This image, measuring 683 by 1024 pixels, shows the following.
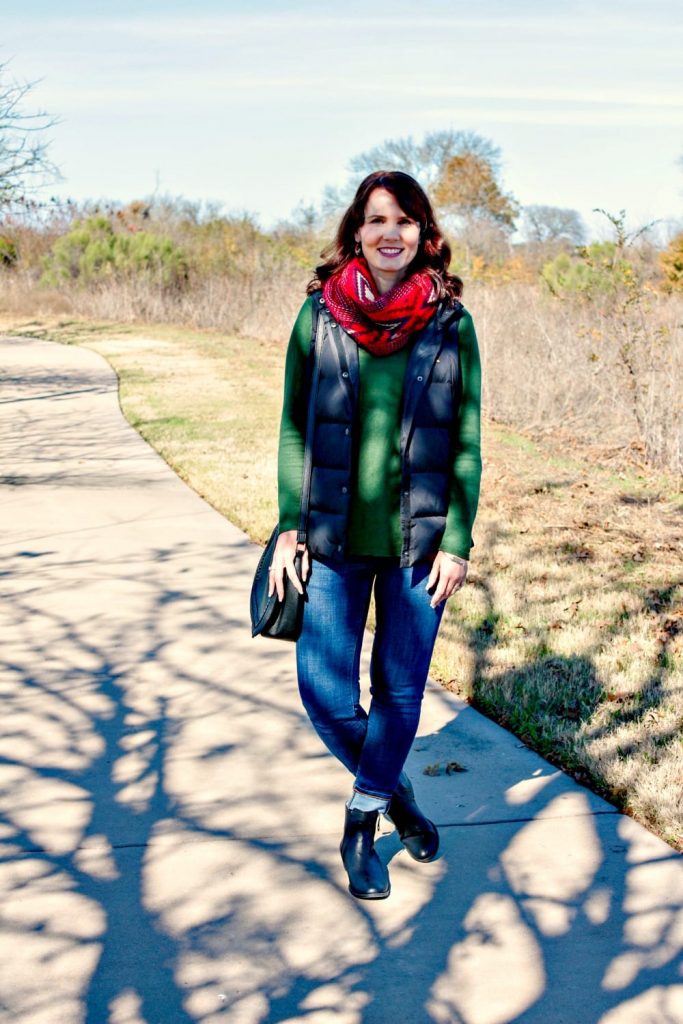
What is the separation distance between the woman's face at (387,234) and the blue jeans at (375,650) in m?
0.75

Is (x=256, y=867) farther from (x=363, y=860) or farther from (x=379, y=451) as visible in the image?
(x=379, y=451)

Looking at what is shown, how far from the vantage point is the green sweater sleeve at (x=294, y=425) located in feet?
9.68

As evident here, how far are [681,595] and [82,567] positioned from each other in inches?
128

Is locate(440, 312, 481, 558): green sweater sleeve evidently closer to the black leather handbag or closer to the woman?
the woman

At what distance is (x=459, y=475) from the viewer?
2971 millimetres

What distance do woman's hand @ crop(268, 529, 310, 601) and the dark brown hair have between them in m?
0.66

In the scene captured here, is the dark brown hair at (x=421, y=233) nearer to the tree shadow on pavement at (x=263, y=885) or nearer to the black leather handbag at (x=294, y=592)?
the black leather handbag at (x=294, y=592)

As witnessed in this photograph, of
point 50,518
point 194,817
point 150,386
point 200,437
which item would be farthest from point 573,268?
point 194,817

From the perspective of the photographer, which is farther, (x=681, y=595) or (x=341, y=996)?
(x=681, y=595)

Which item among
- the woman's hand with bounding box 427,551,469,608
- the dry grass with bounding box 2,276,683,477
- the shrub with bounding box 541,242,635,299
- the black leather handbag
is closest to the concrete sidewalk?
the black leather handbag

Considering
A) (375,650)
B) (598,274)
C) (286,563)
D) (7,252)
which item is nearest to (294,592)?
(286,563)

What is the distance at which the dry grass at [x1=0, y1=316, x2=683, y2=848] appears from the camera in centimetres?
409

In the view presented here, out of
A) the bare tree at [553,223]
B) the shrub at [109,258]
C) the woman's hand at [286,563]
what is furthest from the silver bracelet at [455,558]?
the bare tree at [553,223]

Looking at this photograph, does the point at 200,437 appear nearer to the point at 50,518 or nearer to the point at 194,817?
the point at 50,518
